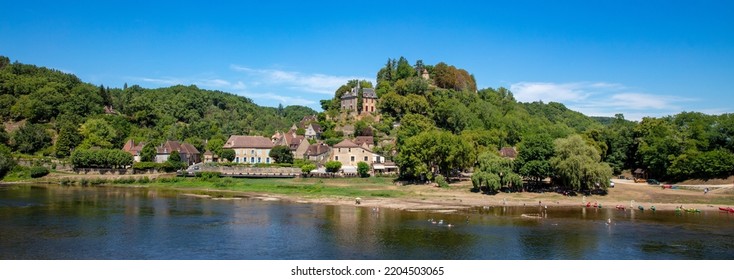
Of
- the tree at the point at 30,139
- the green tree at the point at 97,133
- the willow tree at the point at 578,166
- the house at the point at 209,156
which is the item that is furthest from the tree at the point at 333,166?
the tree at the point at 30,139

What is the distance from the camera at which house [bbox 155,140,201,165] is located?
3450 inches

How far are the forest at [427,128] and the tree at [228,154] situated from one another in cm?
1302

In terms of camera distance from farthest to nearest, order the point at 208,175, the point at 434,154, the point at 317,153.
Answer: the point at 317,153 → the point at 208,175 → the point at 434,154

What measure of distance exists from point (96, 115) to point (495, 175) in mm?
87621

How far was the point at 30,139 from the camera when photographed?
9488 cm

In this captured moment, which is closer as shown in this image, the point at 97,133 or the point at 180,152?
the point at 180,152

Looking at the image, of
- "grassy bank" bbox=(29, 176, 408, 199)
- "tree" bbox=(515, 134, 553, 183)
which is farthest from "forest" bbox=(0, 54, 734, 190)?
"grassy bank" bbox=(29, 176, 408, 199)

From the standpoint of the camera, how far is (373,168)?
270 feet

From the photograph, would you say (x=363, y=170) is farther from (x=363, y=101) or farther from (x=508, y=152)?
(x=363, y=101)

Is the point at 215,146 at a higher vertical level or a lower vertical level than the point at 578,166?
higher

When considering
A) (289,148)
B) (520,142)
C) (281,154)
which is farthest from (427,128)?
(281,154)

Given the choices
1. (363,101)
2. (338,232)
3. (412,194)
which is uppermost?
(363,101)
